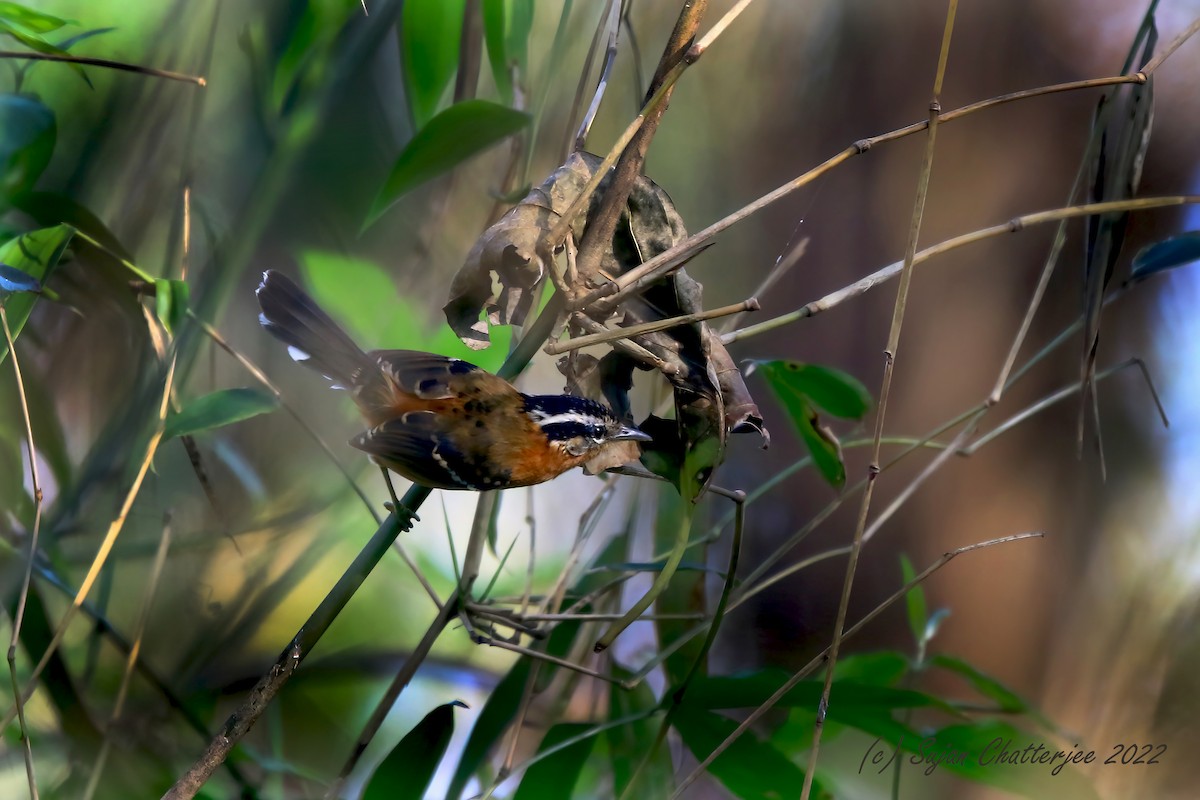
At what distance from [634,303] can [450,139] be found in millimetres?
379

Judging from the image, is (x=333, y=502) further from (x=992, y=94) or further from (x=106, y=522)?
(x=992, y=94)

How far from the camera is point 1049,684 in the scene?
1.15m

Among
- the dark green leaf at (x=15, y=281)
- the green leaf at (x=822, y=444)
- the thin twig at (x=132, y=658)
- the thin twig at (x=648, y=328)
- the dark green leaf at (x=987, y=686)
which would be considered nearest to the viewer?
the thin twig at (x=648, y=328)

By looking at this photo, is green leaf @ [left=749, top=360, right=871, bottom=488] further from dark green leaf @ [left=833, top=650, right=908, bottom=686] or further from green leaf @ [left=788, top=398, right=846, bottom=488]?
dark green leaf @ [left=833, top=650, right=908, bottom=686]

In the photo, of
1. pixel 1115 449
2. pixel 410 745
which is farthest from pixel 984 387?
pixel 410 745

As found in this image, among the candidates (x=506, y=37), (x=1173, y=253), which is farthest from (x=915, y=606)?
(x=506, y=37)

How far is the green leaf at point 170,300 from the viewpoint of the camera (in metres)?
0.81

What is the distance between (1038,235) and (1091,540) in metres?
0.50

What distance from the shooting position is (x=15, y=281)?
65 cm

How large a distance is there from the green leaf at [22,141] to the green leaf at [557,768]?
0.90m

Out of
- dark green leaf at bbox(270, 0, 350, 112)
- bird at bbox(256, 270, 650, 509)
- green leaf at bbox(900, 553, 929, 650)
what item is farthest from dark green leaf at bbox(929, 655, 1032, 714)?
dark green leaf at bbox(270, 0, 350, 112)

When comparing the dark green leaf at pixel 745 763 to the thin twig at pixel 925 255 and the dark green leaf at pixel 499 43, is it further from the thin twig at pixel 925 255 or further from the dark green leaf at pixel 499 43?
the dark green leaf at pixel 499 43

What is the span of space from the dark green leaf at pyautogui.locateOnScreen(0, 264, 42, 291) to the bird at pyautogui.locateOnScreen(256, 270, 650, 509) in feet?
0.69

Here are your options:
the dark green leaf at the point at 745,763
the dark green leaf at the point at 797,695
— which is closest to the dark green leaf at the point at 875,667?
the dark green leaf at the point at 797,695
